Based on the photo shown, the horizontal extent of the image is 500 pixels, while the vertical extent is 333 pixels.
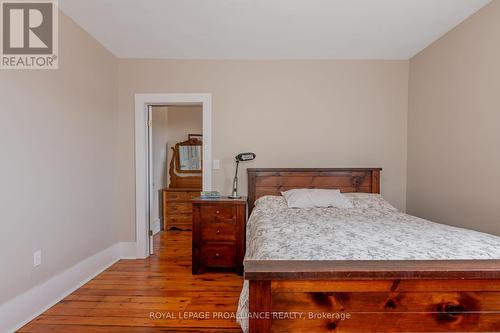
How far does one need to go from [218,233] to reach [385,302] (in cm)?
201

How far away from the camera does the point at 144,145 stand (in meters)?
3.39

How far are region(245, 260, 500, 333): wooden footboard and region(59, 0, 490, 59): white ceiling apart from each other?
2.04 metres

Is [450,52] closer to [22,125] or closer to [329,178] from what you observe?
[329,178]

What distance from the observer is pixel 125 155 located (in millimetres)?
3406

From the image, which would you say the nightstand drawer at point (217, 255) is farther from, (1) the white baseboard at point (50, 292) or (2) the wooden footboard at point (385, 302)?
(2) the wooden footboard at point (385, 302)

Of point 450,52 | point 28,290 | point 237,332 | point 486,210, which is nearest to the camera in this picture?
point 237,332

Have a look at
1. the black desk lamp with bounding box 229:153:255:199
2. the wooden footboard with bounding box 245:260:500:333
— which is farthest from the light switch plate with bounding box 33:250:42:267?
the wooden footboard with bounding box 245:260:500:333

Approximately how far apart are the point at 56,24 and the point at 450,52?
11.6ft

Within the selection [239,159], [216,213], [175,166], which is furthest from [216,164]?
[175,166]

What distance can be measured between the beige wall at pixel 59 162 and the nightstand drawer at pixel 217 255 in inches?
45.3

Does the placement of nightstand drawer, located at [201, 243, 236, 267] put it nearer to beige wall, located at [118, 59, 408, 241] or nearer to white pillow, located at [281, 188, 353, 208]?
white pillow, located at [281, 188, 353, 208]

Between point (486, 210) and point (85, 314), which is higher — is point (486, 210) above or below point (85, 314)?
above

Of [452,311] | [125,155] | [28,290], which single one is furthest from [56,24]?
[452,311]

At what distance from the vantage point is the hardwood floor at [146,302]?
78.1 inches
